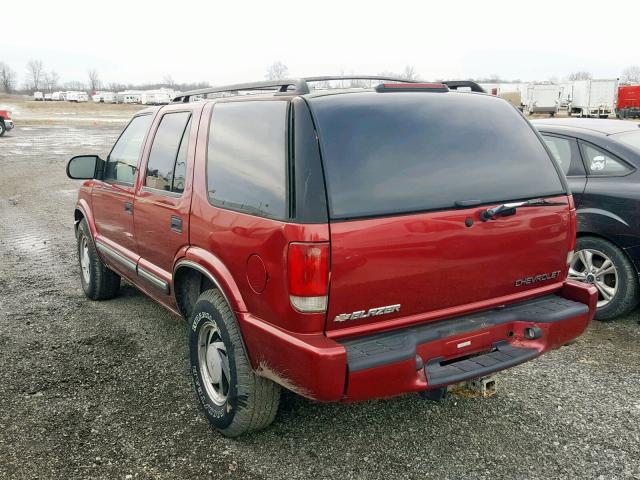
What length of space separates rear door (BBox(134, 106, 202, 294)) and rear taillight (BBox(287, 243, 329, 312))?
112 cm

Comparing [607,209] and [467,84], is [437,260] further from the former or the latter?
[607,209]

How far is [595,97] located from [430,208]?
1813 inches

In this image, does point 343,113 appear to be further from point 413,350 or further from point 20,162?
point 20,162

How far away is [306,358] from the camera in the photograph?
2553 mm

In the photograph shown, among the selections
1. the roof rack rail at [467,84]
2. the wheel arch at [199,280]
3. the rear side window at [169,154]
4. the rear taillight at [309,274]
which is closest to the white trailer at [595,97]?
the roof rack rail at [467,84]

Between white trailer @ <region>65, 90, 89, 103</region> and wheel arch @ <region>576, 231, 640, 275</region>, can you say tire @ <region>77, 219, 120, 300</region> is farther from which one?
white trailer @ <region>65, 90, 89, 103</region>

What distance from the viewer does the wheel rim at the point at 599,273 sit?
16.0 feet

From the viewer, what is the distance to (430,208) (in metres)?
2.77

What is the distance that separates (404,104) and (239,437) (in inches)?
80.2

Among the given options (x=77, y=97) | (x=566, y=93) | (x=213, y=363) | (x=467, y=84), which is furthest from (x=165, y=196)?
(x=77, y=97)

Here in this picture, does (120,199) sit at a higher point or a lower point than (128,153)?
lower

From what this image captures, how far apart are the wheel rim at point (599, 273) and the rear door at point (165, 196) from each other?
3.31 meters

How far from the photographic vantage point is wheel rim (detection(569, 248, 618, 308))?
16.0 ft

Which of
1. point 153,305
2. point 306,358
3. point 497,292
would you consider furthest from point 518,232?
point 153,305
